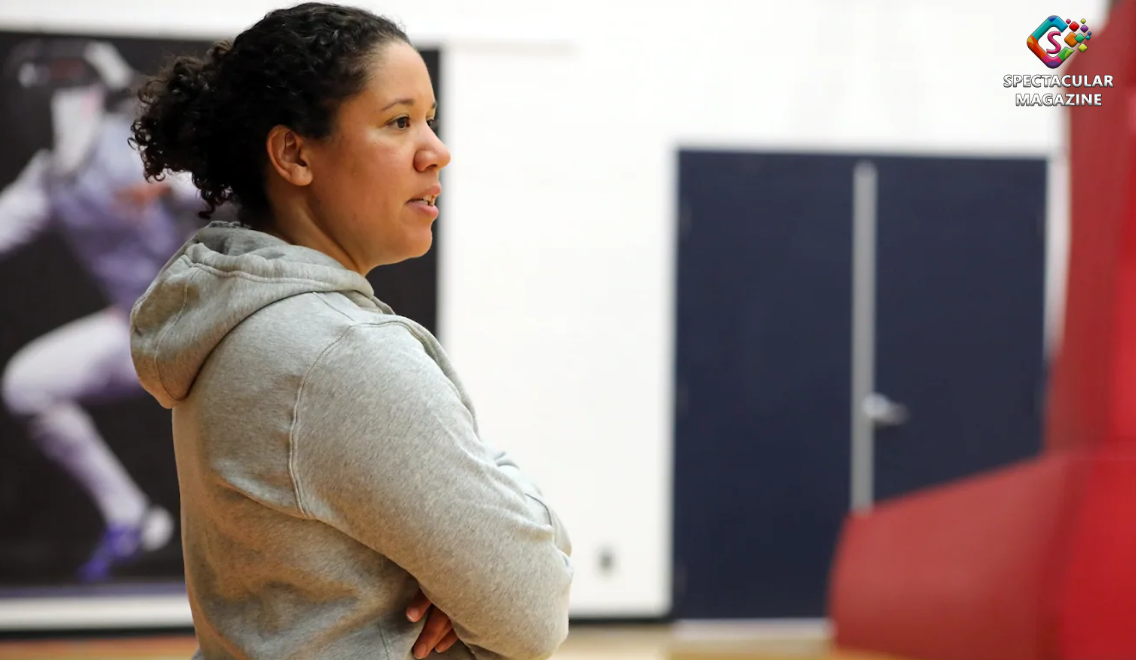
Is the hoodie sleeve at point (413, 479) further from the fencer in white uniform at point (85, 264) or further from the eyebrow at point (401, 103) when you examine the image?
the fencer in white uniform at point (85, 264)

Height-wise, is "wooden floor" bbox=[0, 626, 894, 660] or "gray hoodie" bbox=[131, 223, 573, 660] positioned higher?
"gray hoodie" bbox=[131, 223, 573, 660]

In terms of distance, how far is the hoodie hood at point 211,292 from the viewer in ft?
3.68

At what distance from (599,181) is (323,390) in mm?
5198

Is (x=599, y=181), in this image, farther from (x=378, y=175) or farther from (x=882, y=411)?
(x=378, y=175)

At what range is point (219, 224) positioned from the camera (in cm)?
125

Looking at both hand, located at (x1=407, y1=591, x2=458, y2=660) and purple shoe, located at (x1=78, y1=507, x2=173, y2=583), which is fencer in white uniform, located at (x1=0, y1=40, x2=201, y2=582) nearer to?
purple shoe, located at (x1=78, y1=507, x2=173, y2=583)

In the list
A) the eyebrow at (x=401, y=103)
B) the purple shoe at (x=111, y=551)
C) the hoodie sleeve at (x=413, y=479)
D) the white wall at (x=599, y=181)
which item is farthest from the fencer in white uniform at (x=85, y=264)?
the hoodie sleeve at (x=413, y=479)

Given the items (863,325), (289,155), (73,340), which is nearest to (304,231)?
(289,155)

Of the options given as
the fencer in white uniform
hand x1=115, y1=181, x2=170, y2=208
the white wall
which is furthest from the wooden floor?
hand x1=115, y1=181, x2=170, y2=208

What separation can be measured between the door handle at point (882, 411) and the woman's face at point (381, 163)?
5334 millimetres

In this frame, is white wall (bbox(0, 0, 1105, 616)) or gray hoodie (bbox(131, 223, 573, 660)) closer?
gray hoodie (bbox(131, 223, 573, 660))

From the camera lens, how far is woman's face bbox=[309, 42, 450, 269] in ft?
3.98

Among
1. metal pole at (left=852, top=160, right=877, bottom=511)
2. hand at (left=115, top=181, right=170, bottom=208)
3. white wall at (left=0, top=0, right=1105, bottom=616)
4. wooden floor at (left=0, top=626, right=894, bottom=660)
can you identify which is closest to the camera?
wooden floor at (left=0, top=626, right=894, bottom=660)

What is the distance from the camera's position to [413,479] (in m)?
A: 1.06
